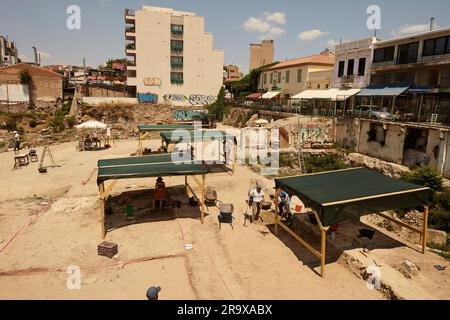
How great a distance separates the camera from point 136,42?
49.8 metres

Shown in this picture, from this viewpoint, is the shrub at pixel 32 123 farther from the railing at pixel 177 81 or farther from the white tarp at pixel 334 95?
the white tarp at pixel 334 95

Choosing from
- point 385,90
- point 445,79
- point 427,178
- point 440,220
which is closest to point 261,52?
point 385,90

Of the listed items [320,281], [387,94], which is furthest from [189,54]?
[320,281]

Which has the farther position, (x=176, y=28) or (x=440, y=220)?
(x=176, y=28)

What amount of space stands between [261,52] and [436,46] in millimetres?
70657

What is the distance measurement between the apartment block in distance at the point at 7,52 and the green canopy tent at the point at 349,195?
87337 mm

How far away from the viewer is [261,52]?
304ft

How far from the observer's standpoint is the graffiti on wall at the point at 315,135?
2914 centimetres

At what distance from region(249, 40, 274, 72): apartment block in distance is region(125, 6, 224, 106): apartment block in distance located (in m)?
39.7

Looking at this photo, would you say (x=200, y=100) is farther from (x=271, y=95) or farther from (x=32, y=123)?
(x=32, y=123)

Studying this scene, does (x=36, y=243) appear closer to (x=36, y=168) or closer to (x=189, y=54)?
(x=36, y=168)

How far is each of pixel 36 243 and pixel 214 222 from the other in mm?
6833

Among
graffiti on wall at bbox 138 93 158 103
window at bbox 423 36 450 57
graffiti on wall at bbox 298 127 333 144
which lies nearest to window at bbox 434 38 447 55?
window at bbox 423 36 450 57

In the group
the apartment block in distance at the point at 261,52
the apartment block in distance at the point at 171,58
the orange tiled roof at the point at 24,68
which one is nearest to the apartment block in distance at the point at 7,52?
the orange tiled roof at the point at 24,68
